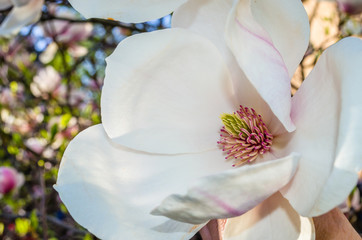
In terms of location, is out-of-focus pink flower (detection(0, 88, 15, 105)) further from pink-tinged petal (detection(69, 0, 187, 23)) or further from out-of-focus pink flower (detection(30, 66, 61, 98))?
pink-tinged petal (detection(69, 0, 187, 23))

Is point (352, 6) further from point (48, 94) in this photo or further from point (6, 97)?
point (6, 97)

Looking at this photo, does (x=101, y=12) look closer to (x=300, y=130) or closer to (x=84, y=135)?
(x=84, y=135)

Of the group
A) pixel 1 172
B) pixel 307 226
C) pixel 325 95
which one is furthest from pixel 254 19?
pixel 1 172

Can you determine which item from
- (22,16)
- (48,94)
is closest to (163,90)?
(22,16)

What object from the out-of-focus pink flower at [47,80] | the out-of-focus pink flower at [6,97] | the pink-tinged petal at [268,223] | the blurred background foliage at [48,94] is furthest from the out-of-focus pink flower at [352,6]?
the out-of-focus pink flower at [6,97]

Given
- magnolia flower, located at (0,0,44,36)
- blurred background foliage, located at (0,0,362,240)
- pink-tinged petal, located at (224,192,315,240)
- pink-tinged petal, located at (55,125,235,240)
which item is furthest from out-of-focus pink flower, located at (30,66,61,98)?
pink-tinged petal, located at (224,192,315,240)

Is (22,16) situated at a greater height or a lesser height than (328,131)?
lesser
